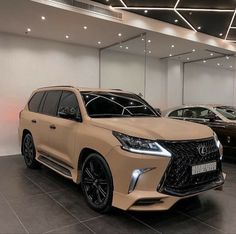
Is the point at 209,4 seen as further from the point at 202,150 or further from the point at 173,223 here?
the point at 173,223

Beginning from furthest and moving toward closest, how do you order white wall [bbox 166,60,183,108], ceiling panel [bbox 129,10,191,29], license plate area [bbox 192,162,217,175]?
white wall [bbox 166,60,183,108] → ceiling panel [bbox 129,10,191,29] → license plate area [bbox 192,162,217,175]

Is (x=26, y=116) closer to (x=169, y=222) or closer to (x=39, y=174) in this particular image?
(x=39, y=174)

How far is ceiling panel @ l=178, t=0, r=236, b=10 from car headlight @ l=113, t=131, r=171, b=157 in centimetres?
501

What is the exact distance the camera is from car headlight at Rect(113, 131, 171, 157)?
2.77m

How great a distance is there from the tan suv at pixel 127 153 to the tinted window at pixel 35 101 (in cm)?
107

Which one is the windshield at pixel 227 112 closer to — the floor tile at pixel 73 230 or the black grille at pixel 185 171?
the black grille at pixel 185 171

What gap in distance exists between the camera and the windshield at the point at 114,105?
12.4 feet

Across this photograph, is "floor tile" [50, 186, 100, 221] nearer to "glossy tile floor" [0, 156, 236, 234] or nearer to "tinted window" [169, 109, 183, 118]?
"glossy tile floor" [0, 156, 236, 234]

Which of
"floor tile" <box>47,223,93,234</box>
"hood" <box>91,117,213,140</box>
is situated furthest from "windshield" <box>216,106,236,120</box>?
"floor tile" <box>47,223,93,234</box>

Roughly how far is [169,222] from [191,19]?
6389mm

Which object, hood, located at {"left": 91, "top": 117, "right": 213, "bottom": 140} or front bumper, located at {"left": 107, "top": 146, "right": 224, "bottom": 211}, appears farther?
hood, located at {"left": 91, "top": 117, "right": 213, "bottom": 140}

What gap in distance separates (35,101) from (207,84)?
29.1 ft

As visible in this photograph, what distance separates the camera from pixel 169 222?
119 inches

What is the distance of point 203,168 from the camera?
301 centimetres
